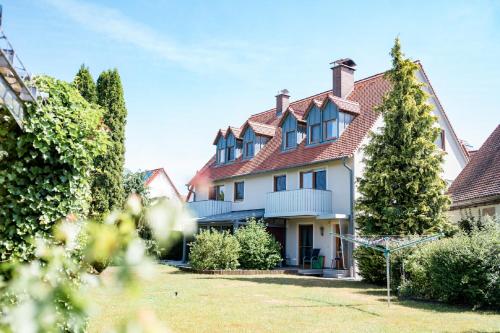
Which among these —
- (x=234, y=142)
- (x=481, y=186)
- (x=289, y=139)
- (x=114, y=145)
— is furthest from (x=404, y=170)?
(x=234, y=142)

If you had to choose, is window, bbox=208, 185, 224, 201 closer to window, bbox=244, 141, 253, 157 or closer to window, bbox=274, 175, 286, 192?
window, bbox=244, 141, 253, 157

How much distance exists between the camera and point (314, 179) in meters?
26.0

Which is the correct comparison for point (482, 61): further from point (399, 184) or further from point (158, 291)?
point (158, 291)

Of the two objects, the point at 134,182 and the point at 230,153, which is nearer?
the point at 134,182

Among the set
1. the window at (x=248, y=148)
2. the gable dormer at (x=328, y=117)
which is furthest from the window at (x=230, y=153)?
the gable dormer at (x=328, y=117)

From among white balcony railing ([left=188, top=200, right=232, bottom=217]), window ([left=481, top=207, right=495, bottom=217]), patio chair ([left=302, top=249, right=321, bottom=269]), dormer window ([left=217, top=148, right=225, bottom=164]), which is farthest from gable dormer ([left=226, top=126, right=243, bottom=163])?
window ([left=481, top=207, right=495, bottom=217])

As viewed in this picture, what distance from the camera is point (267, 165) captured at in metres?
28.7

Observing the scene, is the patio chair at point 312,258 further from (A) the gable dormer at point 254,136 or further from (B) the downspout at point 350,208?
(A) the gable dormer at point 254,136

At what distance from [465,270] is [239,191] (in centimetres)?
1969

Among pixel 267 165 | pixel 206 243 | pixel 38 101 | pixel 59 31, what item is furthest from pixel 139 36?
pixel 267 165

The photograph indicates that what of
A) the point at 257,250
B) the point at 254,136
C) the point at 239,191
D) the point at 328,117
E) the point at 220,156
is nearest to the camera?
the point at 257,250

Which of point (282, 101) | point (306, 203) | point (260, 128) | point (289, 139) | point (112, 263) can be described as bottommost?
point (112, 263)

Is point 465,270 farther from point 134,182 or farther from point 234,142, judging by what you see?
point 134,182

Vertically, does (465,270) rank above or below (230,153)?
below
